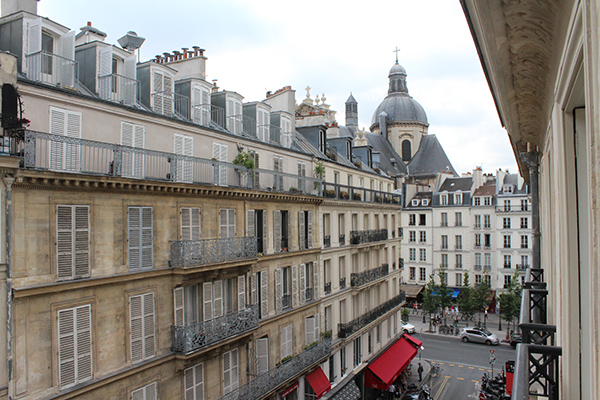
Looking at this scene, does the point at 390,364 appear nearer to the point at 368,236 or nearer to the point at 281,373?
the point at 368,236

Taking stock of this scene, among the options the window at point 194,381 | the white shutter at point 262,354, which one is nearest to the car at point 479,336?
the white shutter at point 262,354

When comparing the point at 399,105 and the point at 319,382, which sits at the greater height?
the point at 399,105

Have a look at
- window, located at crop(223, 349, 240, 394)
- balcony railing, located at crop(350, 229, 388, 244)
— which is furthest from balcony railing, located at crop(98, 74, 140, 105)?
balcony railing, located at crop(350, 229, 388, 244)

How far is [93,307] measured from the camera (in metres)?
12.6

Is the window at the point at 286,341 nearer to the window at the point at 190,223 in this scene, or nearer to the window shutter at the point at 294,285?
the window shutter at the point at 294,285

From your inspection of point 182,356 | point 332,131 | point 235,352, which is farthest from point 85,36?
point 332,131

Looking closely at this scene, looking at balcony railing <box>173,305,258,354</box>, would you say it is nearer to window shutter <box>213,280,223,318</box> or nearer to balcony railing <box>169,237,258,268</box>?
window shutter <box>213,280,223,318</box>

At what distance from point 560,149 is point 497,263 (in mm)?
50565

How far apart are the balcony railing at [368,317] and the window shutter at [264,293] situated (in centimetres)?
794

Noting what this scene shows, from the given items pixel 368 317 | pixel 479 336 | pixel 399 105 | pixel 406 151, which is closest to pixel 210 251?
pixel 368 317

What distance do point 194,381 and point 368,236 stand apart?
56.9 feet

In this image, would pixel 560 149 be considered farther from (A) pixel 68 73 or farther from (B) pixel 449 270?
(B) pixel 449 270

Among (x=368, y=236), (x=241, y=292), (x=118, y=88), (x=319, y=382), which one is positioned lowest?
(x=319, y=382)

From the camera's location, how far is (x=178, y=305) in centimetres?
1520
